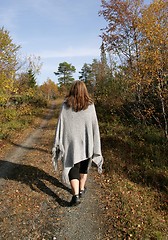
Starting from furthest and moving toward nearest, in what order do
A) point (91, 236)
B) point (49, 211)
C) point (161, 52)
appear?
1. point (161, 52)
2. point (49, 211)
3. point (91, 236)

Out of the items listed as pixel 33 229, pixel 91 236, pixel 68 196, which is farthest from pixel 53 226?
pixel 68 196

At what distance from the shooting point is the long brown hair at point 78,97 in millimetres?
4082

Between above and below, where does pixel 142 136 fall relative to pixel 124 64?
below

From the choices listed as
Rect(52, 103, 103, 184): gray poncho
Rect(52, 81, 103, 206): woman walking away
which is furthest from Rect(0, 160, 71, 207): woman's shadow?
Rect(52, 103, 103, 184): gray poncho

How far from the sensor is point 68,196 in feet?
16.8

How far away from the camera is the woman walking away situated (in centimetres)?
423

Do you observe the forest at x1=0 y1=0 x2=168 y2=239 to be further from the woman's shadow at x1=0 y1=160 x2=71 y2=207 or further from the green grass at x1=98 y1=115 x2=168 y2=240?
the woman's shadow at x1=0 y1=160 x2=71 y2=207

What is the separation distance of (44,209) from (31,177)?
75.1 inches

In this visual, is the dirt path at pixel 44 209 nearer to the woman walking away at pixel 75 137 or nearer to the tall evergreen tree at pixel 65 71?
the woman walking away at pixel 75 137

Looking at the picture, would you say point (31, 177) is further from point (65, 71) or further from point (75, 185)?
point (65, 71)

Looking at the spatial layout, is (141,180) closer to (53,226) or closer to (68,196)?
(68,196)

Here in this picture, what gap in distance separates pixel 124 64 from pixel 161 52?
2615mm

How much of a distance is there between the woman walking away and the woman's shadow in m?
0.87

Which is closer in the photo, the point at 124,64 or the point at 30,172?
the point at 30,172
